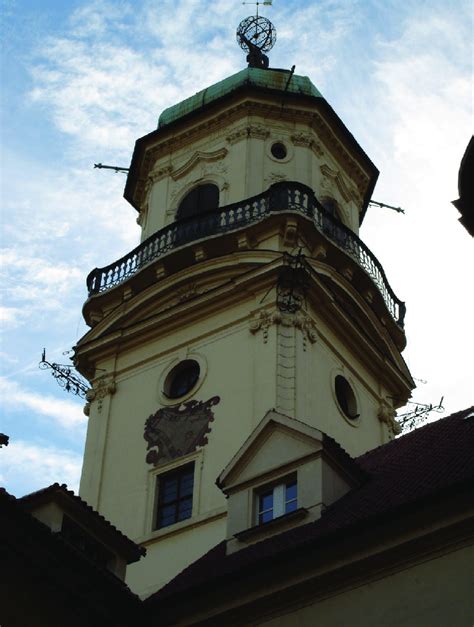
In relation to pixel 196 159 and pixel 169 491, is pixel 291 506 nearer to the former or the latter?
pixel 169 491

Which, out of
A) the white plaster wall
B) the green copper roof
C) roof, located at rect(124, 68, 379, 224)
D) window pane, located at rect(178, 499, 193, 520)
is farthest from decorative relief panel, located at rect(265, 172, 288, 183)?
the white plaster wall

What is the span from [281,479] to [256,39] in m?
23.1

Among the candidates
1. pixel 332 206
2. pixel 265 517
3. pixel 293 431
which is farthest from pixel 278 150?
pixel 265 517

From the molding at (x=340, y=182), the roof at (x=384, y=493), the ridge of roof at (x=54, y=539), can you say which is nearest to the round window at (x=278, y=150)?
the molding at (x=340, y=182)

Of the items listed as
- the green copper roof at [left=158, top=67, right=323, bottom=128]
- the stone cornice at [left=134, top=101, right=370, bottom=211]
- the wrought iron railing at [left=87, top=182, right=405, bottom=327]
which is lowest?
the wrought iron railing at [left=87, top=182, right=405, bottom=327]

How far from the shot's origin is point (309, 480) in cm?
1594

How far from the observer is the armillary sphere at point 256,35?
36.8 metres

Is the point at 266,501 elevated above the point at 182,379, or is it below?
below

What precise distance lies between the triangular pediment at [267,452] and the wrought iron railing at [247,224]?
Answer: 10.5 m

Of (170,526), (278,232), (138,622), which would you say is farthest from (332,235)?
(138,622)

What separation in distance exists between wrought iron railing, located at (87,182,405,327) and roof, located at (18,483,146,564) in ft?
39.8

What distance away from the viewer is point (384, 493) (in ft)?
49.3

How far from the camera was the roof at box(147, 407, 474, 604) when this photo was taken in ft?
44.5

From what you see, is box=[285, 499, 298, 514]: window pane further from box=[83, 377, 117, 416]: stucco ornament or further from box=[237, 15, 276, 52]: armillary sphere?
box=[237, 15, 276, 52]: armillary sphere
